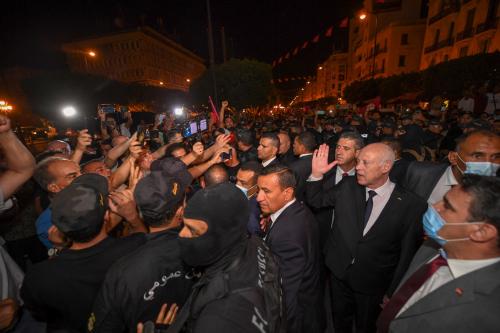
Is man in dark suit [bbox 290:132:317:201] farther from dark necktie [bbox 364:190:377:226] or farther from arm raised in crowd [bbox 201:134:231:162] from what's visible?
arm raised in crowd [bbox 201:134:231:162]

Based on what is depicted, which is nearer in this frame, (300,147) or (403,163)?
(403,163)

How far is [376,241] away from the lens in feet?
9.49

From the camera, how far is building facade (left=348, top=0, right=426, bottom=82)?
4484 centimetres

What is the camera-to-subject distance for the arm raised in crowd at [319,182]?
11.2 feet

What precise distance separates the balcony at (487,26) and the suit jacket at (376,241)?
36342mm

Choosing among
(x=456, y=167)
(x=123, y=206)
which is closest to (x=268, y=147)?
(x=456, y=167)

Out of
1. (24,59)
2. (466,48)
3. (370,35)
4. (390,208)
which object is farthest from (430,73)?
(24,59)

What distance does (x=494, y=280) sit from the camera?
1.67m

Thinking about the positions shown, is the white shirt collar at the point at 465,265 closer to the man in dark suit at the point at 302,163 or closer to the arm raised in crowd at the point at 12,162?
the man in dark suit at the point at 302,163

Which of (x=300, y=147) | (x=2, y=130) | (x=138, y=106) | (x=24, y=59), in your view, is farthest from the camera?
(x=138, y=106)

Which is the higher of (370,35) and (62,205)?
(370,35)

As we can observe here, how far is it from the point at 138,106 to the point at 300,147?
142 ft

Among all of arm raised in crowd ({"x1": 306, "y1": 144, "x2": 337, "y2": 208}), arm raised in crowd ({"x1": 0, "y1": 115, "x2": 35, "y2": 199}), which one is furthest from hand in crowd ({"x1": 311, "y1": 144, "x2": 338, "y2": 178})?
arm raised in crowd ({"x1": 0, "y1": 115, "x2": 35, "y2": 199})

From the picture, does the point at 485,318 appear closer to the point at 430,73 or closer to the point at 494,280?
the point at 494,280
